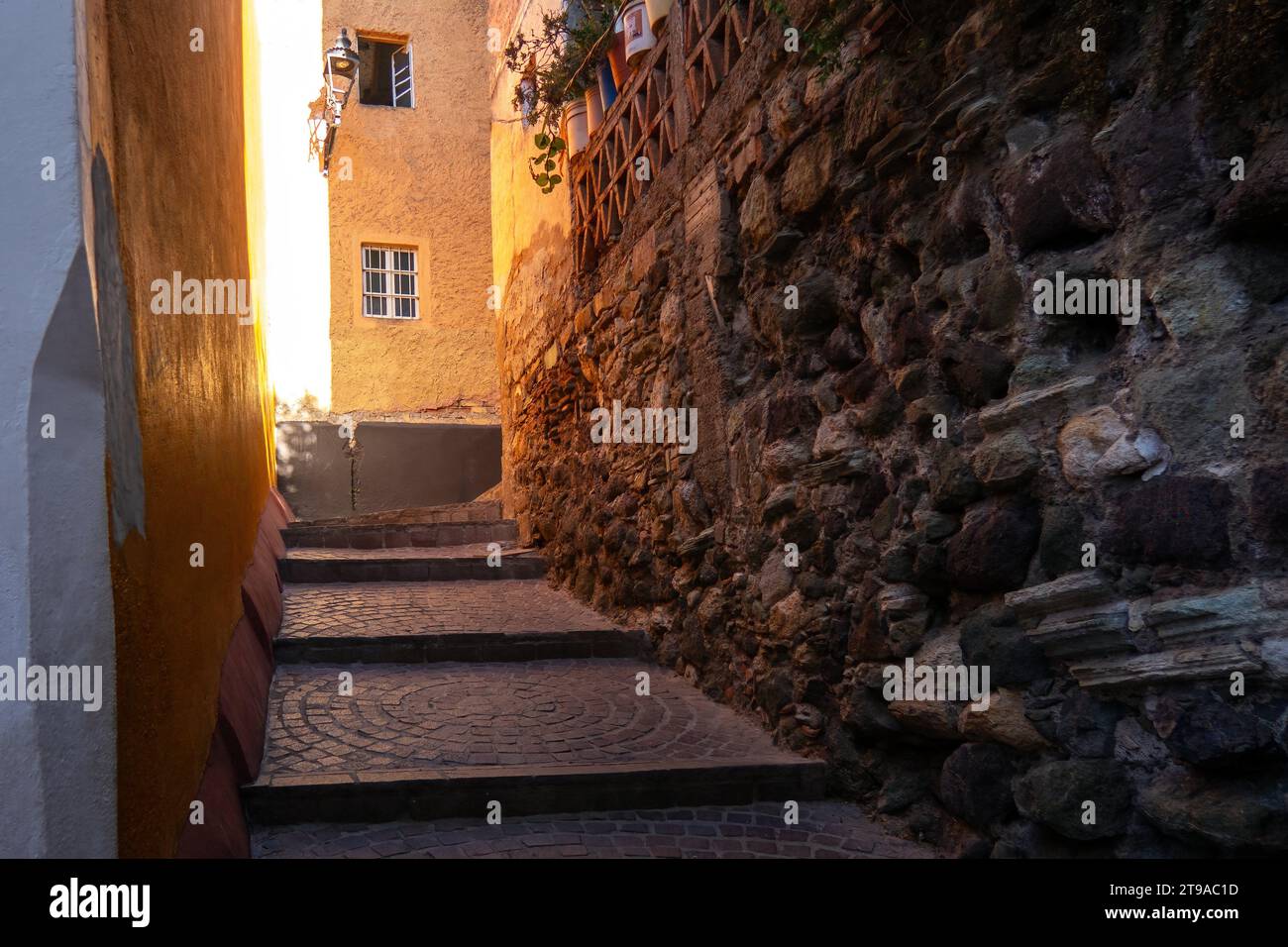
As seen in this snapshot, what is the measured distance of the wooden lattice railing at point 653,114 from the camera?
379cm

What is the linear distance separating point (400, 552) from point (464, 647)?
268cm

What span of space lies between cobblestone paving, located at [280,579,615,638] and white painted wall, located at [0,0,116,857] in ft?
9.82

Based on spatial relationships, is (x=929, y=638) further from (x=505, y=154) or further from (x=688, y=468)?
(x=505, y=154)

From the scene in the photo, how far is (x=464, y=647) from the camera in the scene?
14.8 ft

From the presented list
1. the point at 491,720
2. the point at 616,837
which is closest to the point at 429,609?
the point at 491,720

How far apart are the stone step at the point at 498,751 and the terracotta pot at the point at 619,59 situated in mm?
2990

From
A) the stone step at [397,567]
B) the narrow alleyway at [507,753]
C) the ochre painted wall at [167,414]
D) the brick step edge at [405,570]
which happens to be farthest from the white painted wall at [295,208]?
the ochre painted wall at [167,414]

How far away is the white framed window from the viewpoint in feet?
36.6

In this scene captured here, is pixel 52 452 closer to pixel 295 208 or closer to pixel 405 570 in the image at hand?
pixel 405 570

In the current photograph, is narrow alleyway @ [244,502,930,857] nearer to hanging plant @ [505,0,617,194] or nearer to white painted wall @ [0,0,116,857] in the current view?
white painted wall @ [0,0,116,857]

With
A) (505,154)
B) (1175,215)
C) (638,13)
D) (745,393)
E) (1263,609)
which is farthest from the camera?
(505,154)

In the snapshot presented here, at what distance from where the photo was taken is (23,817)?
1431 mm
